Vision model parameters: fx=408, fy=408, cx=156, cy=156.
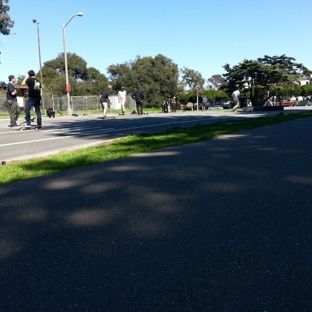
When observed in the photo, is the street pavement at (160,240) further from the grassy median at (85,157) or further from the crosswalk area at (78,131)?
the crosswalk area at (78,131)

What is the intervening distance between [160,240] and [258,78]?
43.1 m

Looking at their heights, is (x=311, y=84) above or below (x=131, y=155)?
above

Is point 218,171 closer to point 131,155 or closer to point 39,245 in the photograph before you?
point 131,155

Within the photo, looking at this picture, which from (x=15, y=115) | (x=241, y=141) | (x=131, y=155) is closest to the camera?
(x=131, y=155)

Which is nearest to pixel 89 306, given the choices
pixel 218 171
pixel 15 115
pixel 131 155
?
pixel 218 171

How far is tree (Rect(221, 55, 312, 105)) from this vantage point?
43031mm

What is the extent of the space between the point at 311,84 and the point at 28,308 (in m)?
105

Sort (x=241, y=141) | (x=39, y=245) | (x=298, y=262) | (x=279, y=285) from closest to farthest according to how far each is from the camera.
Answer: (x=279, y=285)
(x=298, y=262)
(x=39, y=245)
(x=241, y=141)

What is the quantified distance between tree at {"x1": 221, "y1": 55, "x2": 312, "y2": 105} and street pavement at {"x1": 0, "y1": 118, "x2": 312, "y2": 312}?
3877cm

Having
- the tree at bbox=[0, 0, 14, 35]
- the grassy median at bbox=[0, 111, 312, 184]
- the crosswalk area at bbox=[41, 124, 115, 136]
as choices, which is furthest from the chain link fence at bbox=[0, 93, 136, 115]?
the grassy median at bbox=[0, 111, 312, 184]

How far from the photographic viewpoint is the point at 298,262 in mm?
2961

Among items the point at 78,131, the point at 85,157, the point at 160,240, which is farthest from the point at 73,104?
the point at 160,240

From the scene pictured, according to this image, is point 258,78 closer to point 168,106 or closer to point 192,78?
point 168,106

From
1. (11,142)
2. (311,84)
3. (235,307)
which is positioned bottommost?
(235,307)
